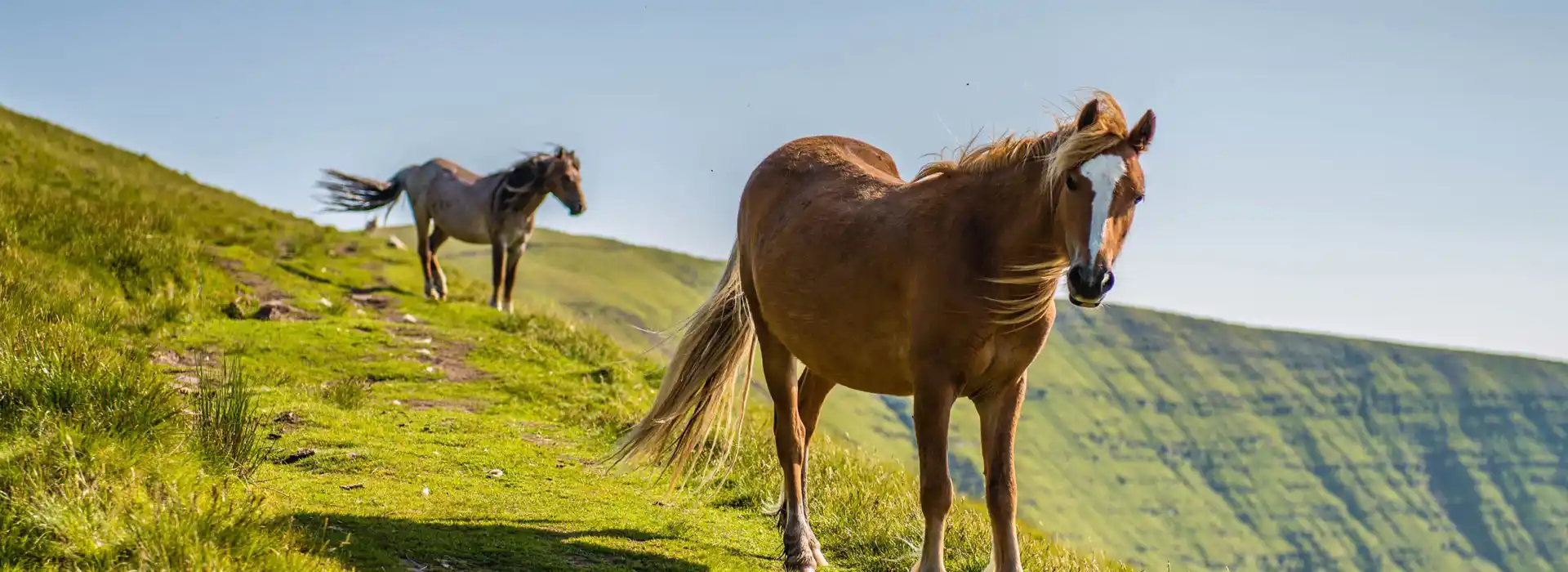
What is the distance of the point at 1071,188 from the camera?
16.4ft

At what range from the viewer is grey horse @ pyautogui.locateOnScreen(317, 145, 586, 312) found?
18.7m

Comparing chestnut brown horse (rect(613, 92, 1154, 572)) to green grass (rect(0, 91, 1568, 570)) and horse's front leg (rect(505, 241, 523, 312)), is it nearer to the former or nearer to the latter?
green grass (rect(0, 91, 1568, 570))

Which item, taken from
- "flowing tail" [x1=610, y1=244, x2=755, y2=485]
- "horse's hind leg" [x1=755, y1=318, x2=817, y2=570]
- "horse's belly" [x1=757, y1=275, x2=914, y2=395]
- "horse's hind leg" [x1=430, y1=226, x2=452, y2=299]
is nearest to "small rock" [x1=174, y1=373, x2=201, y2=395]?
"flowing tail" [x1=610, y1=244, x2=755, y2=485]

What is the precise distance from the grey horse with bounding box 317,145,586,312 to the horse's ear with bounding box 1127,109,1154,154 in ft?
46.0

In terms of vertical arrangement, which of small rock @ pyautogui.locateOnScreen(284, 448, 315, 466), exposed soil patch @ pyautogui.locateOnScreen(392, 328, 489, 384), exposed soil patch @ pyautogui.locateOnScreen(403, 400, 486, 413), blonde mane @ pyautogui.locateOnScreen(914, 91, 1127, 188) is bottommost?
exposed soil patch @ pyautogui.locateOnScreen(403, 400, 486, 413)

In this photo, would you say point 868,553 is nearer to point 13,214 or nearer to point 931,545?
point 931,545

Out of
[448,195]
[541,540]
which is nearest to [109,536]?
[541,540]

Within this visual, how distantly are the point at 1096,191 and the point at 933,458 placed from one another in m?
1.61

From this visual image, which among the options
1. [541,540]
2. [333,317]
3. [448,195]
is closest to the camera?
[541,540]

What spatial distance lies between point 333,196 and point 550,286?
13176cm

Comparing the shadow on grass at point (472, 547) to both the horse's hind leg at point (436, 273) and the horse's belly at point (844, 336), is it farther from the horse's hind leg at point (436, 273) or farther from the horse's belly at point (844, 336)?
Answer: the horse's hind leg at point (436, 273)

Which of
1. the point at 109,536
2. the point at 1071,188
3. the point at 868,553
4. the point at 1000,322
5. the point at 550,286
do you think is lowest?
the point at 550,286

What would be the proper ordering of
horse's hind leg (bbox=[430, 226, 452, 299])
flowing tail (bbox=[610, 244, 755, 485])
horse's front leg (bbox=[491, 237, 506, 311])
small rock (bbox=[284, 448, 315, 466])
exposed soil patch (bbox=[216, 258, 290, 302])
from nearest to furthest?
small rock (bbox=[284, 448, 315, 466]), flowing tail (bbox=[610, 244, 755, 485]), exposed soil patch (bbox=[216, 258, 290, 302]), horse's front leg (bbox=[491, 237, 506, 311]), horse's hind leg (bbox=[430, 226, 452, 299])

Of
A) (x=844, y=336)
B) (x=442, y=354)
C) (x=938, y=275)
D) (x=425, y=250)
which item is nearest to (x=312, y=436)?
(x=844, y=336)
